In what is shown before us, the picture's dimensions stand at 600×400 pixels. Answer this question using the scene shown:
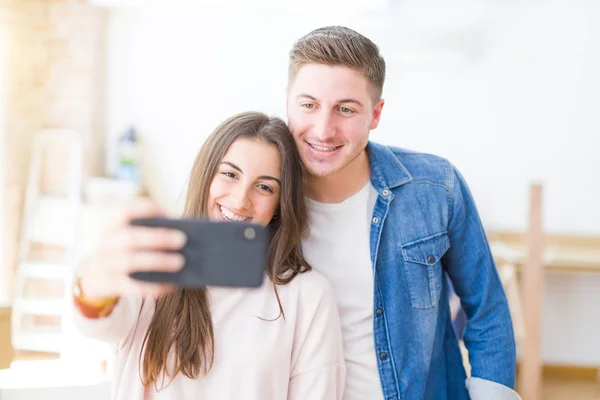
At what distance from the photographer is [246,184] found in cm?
134

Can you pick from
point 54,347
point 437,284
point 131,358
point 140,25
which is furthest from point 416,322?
point 140,25

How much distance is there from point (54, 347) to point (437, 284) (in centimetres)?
285

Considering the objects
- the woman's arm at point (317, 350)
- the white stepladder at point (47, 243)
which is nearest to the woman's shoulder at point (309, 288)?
the woman's arm at point (317, 350)

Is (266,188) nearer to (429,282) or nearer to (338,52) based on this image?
(338,52)

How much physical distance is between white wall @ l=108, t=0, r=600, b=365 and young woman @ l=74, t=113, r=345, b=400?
2442mm

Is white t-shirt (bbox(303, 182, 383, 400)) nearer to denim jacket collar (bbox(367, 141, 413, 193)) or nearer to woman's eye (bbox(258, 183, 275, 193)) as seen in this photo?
denim jacket collar (bbox(367, 141, 413, 193))

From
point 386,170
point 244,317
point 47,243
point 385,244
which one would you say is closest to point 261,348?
point 244,317

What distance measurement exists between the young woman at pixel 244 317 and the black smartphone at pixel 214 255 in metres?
0.34

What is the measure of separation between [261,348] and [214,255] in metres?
0.49

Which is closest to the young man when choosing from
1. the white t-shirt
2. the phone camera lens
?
the white t-shirt

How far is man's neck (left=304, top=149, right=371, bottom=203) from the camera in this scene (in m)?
1.58

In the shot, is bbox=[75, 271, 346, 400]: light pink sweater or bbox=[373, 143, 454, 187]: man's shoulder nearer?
bbox=[75, 271, 346, 400]: light pink sweater

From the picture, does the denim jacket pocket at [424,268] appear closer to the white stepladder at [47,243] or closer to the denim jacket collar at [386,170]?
the denim jacket collar at [386,170]

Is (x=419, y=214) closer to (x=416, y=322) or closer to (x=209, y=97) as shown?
(x=416, y=322)
